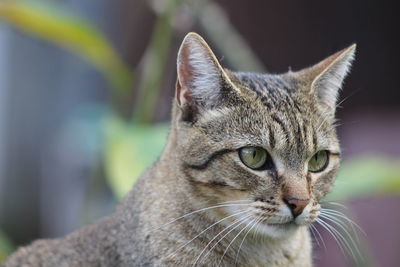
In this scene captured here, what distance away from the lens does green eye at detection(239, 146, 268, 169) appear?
9.29 feet

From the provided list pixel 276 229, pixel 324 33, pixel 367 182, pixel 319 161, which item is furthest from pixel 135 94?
pixel 276 229

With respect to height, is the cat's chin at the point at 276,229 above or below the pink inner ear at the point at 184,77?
below

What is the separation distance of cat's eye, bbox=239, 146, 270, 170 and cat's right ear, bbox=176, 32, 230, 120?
10.5 inches

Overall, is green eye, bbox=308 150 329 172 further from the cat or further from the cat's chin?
the cat's chin

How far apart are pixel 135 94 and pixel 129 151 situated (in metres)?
2.59

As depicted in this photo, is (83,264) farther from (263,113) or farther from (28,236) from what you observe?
(28,236)

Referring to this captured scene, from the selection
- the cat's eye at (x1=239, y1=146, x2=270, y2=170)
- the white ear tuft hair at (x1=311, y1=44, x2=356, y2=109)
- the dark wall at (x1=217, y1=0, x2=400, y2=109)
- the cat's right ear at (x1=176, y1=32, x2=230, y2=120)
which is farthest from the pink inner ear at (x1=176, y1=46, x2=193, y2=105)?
the dark wall at (x1=217, y1=0, x2=400, y2=109)

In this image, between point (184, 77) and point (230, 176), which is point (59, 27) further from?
point (230, 176)

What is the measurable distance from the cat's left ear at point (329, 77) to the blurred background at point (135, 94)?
0.44 metres

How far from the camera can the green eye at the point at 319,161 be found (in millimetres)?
2962

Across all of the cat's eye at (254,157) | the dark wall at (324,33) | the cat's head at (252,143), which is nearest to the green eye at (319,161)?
the cat's head at (252,143)

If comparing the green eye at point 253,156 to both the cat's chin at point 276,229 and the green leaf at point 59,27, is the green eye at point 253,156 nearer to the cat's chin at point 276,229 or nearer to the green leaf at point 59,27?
the cat's chin at point 276,229

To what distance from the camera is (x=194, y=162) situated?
2.91m

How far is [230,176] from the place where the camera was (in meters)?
2.82
